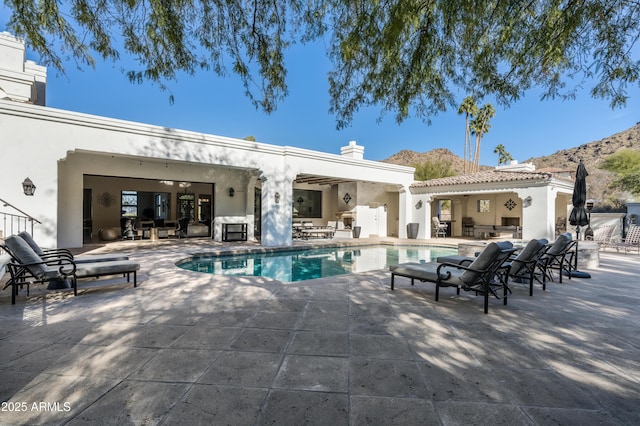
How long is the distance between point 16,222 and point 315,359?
9.17m

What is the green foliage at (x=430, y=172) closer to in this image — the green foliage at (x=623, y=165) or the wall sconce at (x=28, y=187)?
the green foliage at (x=623, y=165)

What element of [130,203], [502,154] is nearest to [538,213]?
[130,203]

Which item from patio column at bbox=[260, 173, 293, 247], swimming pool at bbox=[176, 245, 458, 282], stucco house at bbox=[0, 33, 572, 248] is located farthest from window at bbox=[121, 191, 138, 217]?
swimming pool at bbox=[176, 245, 458, 282]

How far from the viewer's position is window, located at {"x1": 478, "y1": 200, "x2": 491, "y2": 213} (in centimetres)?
2000

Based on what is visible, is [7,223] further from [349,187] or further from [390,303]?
[349,187]

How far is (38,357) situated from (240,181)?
12.6 m

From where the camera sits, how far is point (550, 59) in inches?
Result: 167

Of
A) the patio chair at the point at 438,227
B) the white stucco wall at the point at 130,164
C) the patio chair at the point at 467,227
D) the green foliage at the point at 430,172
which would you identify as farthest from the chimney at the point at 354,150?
the green foliage at the point at 430,172

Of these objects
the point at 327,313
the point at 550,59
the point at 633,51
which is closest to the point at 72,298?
the point at 327,313

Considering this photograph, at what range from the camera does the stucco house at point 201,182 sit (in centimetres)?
841

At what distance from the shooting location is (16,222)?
320 inches

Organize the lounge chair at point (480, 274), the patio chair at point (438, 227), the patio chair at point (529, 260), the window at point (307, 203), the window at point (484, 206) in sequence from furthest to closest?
the window at point (484, 206) → the window at point (307, 203) → the patio chair at point (438, 227) → the patio chair at point (529, 260) → the lounge chair at point (480, 274)

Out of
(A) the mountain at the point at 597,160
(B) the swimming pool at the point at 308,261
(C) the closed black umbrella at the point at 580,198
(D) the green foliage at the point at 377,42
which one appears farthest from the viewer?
(A) the mountain at the point at 597,160

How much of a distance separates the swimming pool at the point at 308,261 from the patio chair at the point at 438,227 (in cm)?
420
